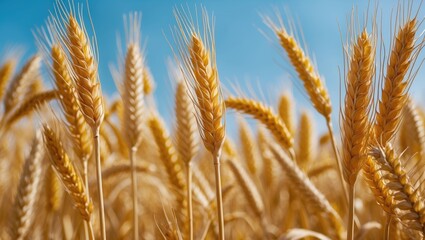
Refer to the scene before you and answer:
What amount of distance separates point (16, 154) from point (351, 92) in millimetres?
4016

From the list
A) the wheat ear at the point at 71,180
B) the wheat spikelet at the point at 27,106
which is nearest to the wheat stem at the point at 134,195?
the wheat ear at the point at 71,180

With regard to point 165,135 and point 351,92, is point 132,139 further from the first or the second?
point 351,92

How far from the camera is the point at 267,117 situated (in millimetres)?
2223

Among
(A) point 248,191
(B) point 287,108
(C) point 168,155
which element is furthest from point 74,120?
(B) point 287,108

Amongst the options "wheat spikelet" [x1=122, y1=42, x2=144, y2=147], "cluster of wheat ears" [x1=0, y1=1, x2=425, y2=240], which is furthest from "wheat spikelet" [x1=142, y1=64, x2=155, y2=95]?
"wheat spikelet" [x1=122, y1=42, x2=144, y2=147]

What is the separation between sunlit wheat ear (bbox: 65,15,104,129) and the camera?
1579 mm

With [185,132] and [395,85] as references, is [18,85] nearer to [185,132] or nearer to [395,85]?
[185,132]

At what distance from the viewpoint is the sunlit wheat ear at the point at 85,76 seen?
158cm

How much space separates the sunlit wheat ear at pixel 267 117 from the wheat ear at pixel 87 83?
2.82 feet

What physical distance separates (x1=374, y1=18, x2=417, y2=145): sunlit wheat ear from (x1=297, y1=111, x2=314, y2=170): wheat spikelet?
5.98 ft

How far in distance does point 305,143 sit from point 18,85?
1.97 m

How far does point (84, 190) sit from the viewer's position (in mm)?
1632

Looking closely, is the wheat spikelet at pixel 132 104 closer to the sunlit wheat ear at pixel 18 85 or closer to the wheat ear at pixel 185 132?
the wheat ear at pixel 185 132

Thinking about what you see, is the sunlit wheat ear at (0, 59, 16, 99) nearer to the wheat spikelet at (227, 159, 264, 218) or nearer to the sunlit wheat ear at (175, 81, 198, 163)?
the sunlit wheat ear at (175, 81, 198, 163)
